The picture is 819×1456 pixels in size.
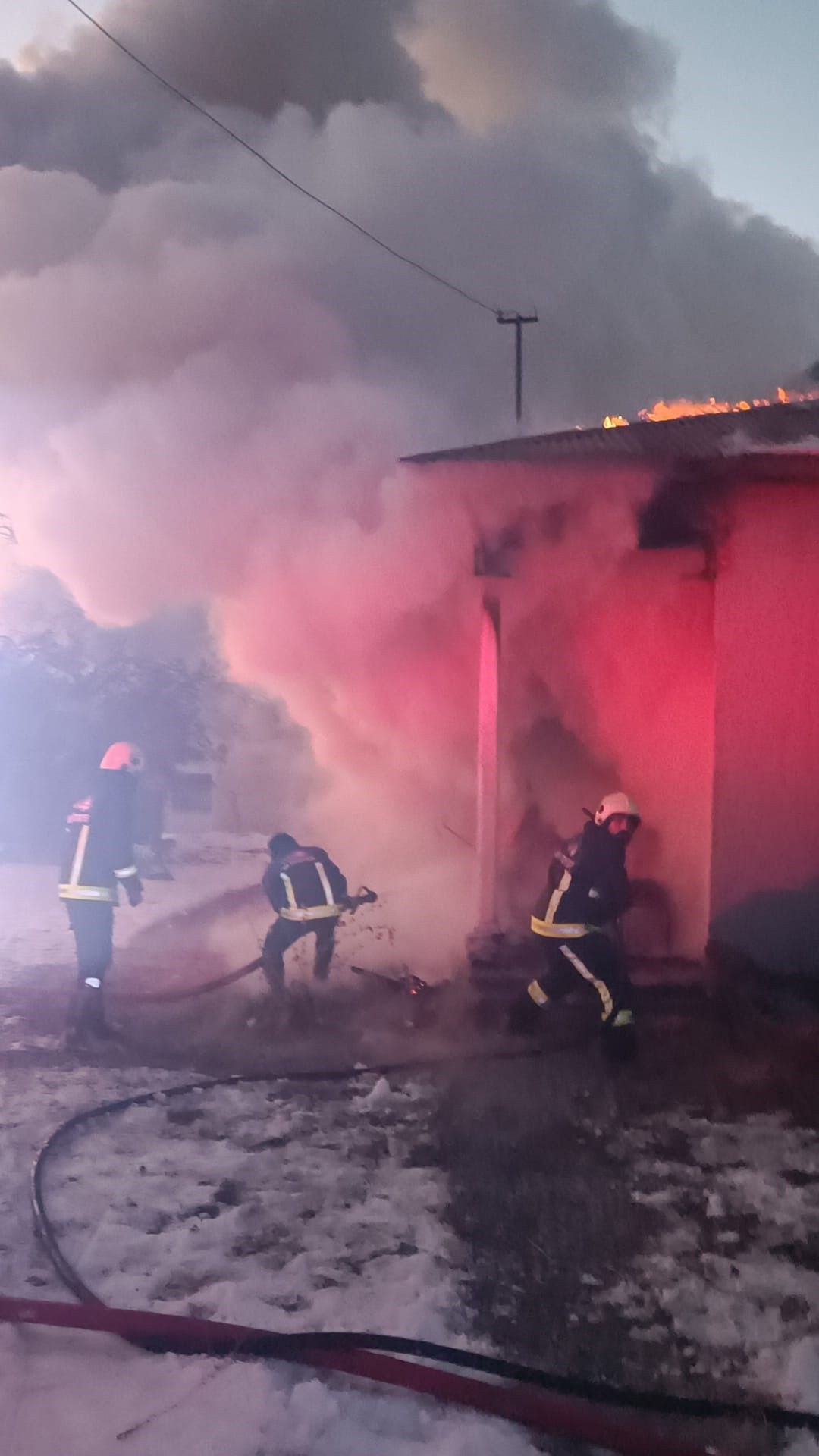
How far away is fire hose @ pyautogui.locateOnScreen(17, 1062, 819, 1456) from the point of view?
264 cm

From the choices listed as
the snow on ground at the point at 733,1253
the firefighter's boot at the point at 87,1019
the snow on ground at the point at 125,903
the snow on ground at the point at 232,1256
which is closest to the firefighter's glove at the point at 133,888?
the firefighter's boot at the point at 87,1019

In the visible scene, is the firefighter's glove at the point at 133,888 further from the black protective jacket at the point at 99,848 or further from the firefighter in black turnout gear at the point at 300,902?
the firefighter in black turnout gear at the point at 300,902

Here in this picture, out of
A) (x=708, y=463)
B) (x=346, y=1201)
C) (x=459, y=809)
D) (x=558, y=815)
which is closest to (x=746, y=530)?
(x=708, y=463)

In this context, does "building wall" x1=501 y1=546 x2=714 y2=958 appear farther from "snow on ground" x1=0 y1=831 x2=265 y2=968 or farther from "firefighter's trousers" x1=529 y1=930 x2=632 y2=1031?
"snow on ground" x1=0 y1=831 x2=265 y2=968

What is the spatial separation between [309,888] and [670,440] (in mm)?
3699

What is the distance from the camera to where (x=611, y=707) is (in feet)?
23.7

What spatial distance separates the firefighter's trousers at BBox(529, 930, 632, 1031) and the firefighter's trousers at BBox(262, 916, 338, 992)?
145 cm

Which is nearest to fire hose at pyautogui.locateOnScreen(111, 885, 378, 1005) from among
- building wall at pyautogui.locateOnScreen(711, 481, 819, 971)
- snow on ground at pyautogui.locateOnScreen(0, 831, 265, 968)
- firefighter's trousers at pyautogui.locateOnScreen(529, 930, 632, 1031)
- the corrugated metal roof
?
firefighter's trousers at pyautogui.locateOnScreen(529, 930, 632, 1031)

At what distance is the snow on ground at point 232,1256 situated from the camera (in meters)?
2.69

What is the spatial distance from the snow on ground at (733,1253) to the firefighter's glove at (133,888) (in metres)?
3.17

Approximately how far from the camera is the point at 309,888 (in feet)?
21.7

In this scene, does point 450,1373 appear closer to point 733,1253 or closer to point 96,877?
point 733,1253

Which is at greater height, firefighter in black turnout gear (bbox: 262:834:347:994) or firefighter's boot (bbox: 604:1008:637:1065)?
firefighter in black turnout gear (bbox: 262:834:347:994)

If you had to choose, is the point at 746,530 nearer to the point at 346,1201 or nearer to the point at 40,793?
the point at 346,1201
